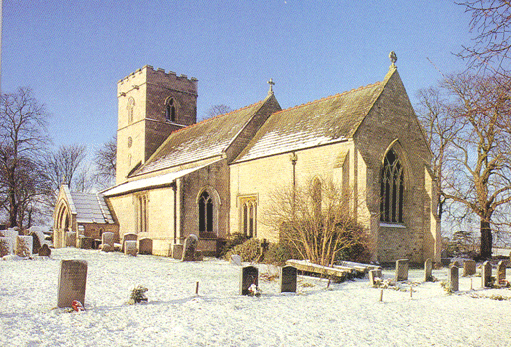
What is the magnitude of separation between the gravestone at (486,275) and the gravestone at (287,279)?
668 centimetres

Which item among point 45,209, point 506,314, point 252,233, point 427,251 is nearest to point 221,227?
point 252,233

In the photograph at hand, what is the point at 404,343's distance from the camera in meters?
8.02

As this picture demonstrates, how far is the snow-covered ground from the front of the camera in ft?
24.7

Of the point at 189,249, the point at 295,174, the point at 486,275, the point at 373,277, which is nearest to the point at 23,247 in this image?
the point at 189,249

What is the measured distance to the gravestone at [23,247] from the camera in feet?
50.9

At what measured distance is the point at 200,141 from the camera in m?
28.2

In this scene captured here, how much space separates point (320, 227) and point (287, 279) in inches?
166

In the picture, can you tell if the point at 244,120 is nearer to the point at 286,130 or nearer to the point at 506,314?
the point at 286,130

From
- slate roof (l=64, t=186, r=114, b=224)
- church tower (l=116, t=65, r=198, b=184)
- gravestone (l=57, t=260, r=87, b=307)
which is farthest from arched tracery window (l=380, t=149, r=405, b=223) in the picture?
church tower (l=116, t=65, r=198, b=184)

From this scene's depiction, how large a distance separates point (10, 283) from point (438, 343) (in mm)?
9781

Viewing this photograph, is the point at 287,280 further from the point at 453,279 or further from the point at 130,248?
the point at 130,248

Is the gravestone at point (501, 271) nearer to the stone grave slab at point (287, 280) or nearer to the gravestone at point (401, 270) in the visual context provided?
the gravestone at point (401, 270)

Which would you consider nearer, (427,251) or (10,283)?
(10,283)

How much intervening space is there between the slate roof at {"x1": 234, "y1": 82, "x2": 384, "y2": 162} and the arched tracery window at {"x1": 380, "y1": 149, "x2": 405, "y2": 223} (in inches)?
97.3
